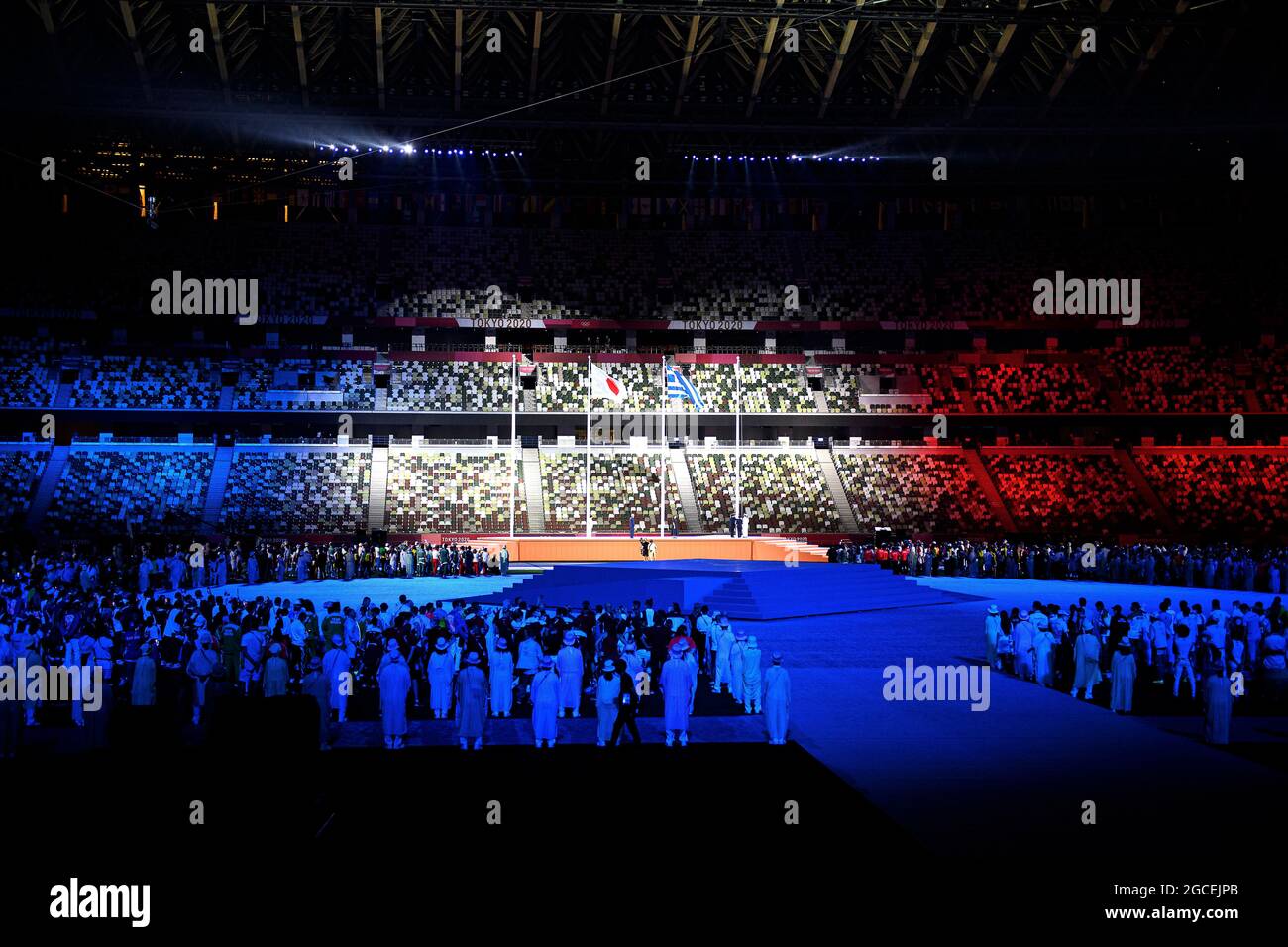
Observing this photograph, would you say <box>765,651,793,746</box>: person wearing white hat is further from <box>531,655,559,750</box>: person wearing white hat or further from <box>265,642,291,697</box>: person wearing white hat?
<box>265,642,291,697</box>: person wearing white hat

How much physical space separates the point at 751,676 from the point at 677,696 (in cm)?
260

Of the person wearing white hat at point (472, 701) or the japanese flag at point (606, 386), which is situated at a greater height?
the japanese flag at point (606, 386)

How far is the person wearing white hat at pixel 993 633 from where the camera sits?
65.7 ft

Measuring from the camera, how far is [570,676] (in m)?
16.3

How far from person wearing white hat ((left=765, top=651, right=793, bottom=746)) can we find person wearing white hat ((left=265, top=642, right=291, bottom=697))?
670 centimetres

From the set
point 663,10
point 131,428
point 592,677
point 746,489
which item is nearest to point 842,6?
point 663,10

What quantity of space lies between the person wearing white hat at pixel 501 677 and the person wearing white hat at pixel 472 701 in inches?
74.6

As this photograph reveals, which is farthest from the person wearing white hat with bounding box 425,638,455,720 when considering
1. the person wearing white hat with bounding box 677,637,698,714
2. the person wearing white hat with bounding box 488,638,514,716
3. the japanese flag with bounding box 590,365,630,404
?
the japanese flag with bounding box 590,365,630,404

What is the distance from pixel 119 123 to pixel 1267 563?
147 ft

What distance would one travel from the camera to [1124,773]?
1243 centimetres

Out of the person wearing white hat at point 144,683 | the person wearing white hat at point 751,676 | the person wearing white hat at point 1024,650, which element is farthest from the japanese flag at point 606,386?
the person wearing white hat at point 144,683

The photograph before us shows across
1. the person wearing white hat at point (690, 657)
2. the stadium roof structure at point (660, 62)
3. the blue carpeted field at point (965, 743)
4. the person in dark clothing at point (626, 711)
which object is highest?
the stadium roof structure at point (660, 62)

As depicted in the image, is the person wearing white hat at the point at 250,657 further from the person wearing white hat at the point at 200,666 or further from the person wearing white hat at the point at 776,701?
the person wearing white hat at the point at 776,701
